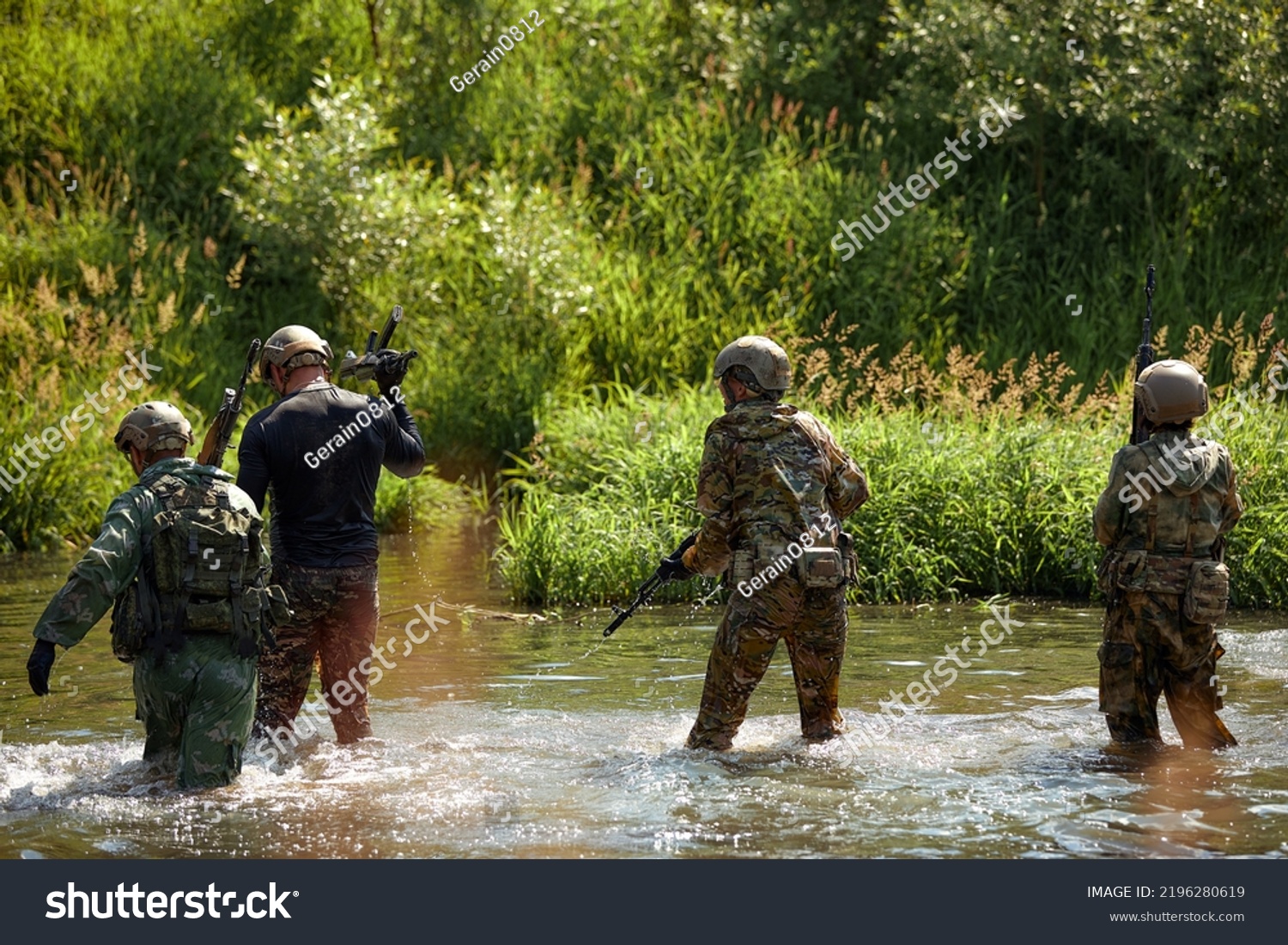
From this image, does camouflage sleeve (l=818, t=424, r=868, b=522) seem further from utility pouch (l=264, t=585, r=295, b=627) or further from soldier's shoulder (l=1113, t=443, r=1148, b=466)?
utility pouch (l=264, t=585, r=295, b=627)

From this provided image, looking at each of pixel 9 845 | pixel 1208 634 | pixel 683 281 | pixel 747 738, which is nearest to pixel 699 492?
pixel 747 738

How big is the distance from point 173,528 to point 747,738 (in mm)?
2723

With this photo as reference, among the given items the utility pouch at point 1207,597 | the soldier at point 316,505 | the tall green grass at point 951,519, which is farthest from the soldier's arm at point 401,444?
the tall green grass at point 951,519

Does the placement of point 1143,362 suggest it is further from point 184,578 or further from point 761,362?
point 184,578

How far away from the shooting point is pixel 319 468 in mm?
7422

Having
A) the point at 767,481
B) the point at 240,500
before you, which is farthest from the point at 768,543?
the point at 240,500

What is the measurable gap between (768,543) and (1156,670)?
1697 millimetres

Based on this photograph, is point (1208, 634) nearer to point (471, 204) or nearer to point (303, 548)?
point (303, 548)

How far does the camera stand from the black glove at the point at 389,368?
7.64 metres

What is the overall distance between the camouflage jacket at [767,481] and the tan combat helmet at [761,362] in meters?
0.10

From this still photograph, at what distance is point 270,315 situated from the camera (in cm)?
1820

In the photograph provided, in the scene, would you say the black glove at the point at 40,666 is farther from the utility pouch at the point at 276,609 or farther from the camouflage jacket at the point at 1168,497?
the camouflage jacket at the point at 1168,497

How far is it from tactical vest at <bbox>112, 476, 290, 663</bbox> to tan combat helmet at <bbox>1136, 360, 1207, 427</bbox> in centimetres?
369

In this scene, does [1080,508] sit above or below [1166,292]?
below
